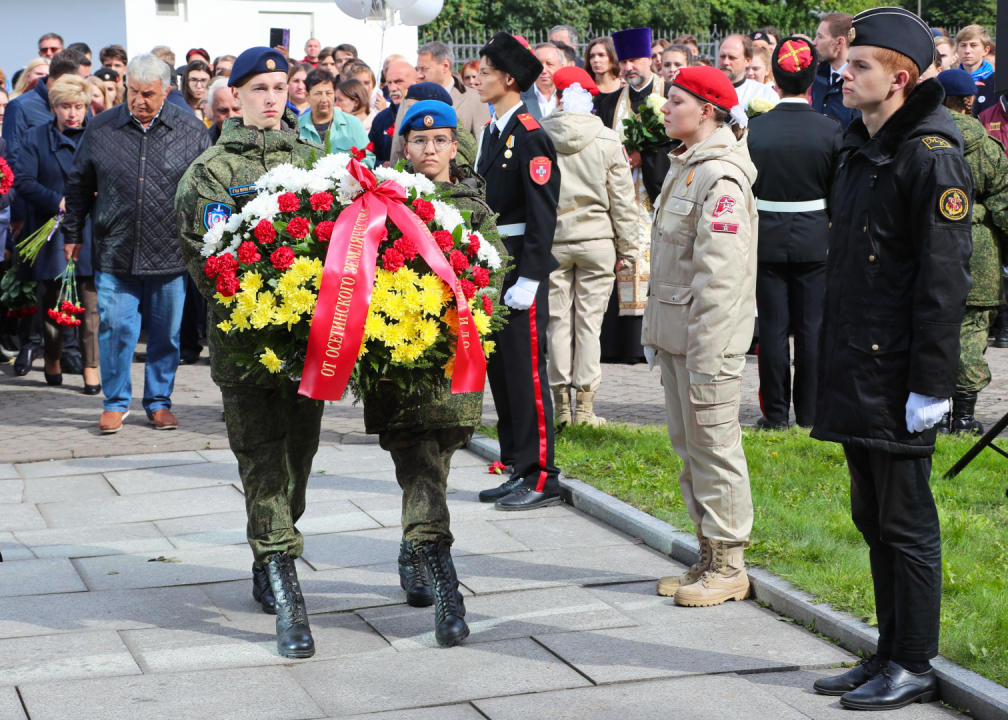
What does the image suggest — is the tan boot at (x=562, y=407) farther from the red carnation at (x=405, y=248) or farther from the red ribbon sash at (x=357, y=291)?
the red carnation at (x=405, y=248)

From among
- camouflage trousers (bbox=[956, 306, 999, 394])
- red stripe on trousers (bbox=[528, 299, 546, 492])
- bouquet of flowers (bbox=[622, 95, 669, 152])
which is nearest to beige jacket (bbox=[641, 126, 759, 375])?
red stripe on trousers (bbox=[528, 299, 546, 492])

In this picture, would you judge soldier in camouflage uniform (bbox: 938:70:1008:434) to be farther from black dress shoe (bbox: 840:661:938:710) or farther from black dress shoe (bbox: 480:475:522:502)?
black dress shoe (bbox: 840:661:938:710)

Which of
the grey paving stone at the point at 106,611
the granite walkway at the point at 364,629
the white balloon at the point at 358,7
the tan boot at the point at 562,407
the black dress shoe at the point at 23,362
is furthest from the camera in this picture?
the white balloon at the point at 358,7

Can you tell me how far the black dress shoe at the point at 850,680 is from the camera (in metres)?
4.08

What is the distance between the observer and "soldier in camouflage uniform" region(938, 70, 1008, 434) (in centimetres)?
737

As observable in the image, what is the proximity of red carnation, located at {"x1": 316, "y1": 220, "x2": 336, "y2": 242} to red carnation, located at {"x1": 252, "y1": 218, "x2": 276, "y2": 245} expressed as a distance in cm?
15

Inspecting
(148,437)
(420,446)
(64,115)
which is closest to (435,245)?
(420,446)

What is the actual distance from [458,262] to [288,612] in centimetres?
144

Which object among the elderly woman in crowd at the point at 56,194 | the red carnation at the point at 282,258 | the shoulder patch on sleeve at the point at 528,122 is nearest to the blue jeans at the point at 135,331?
the elderly woman in crowd at the point at 56,194

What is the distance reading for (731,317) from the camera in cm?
484

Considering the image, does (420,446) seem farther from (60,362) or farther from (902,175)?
(60,362)

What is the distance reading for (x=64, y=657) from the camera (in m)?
4.41

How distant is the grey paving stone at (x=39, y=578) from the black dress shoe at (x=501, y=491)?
2157 millimetres

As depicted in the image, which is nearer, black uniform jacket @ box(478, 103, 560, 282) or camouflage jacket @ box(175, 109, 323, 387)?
camouflage jacket @ box(175, 109, 323, 387)
